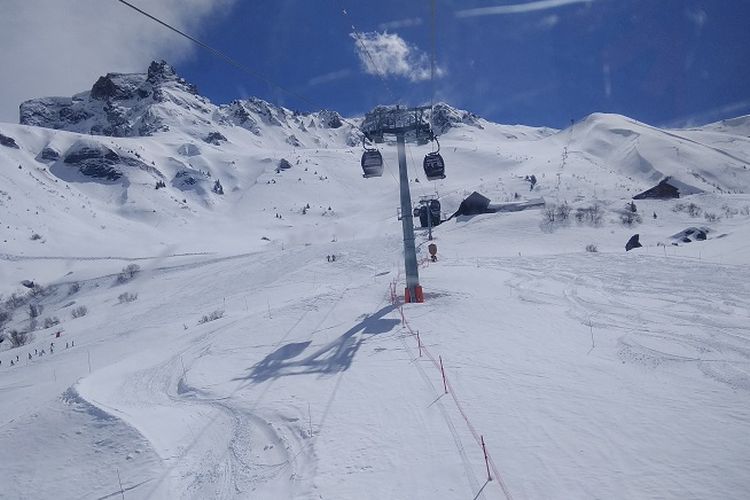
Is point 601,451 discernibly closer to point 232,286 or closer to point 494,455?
point 494,455

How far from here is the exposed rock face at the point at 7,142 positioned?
9125cm


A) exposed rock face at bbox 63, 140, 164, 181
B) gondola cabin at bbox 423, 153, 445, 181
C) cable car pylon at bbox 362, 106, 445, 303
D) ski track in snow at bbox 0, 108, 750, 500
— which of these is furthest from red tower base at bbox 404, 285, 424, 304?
exposed rock face at bbox 63, 140, 164, 181

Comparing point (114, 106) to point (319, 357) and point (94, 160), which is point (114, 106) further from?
point (319, 357)

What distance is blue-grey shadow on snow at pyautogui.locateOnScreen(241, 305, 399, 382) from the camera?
38.0 ft

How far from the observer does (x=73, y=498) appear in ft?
22.3

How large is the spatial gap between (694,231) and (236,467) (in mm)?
37366

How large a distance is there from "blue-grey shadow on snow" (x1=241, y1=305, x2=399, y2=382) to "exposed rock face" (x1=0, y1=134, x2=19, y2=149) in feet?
357

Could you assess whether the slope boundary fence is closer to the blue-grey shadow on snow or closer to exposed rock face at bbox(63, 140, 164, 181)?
the blue-grey shadow on snow

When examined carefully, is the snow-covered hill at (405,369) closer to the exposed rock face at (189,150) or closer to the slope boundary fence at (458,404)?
the slope boundary fence at (458,404)

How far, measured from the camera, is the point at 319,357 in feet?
41.3

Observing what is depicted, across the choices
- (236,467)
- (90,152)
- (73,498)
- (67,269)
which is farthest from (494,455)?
(90,152)

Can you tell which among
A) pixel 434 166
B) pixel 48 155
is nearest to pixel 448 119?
pixel 48 155

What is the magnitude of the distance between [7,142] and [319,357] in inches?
4411

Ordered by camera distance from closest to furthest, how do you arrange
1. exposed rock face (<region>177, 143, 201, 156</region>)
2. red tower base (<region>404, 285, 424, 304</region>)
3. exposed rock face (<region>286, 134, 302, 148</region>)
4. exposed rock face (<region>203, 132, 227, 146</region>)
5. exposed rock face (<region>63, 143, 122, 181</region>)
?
red tower base (<region>404, 285, 424, 304</region>)
exposed rock face (<region>63, 143, 122, 181</region>)
exposed rock face (<region>177, 143, 201, 156</region>)
exposed rock face (<region>203, 132, 227, 146</region>)
exposed rock face (<region>286, 134, 302, 148</region>)
